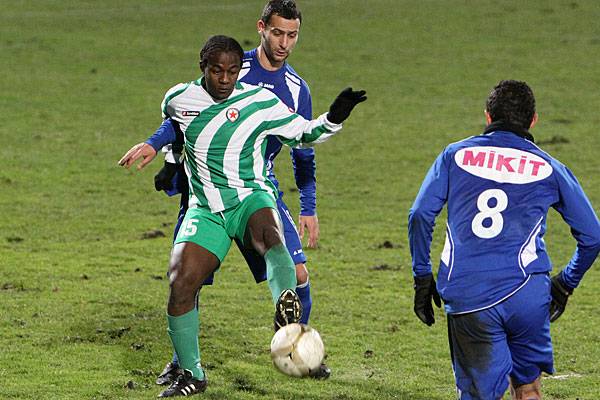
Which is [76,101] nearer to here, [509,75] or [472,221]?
[509,75]

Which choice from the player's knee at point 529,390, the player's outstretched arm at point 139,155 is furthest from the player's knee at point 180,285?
the player's knee at point 529,390

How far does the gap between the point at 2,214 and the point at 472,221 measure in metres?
11.2

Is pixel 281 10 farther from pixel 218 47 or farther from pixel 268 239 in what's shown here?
pixel 268 239

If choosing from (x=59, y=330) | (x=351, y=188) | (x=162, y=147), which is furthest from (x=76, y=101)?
(x=162, y=147)

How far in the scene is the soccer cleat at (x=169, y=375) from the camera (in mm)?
8195

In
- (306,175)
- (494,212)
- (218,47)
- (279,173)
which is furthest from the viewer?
(279,173)

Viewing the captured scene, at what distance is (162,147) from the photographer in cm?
797

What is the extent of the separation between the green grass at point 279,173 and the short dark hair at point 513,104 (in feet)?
8.41

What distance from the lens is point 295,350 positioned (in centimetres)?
686

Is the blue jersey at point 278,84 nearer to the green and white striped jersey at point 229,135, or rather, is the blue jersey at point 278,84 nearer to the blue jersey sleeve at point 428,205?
the green and white striped jersey at point 229,135

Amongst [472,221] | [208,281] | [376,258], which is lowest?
[376,258]

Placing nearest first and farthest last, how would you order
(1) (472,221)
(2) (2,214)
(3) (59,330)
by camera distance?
1. (1) (472,221)
2. (3) (59,330)
3. (2) (2,214)

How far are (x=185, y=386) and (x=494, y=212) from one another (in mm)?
2658

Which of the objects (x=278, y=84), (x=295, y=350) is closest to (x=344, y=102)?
(x=278, y=84)
